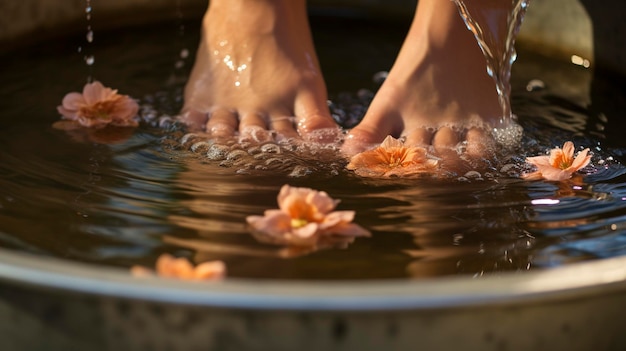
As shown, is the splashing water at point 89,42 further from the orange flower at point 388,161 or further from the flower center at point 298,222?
the flower center at point 298,222

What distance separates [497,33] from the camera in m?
1.51

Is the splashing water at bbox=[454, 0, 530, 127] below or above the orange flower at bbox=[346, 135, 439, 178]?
above

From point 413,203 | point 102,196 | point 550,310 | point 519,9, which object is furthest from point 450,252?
point 519,9

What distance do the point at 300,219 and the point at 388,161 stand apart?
26 cm

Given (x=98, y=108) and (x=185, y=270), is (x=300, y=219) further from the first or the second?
(x=98, y=108)

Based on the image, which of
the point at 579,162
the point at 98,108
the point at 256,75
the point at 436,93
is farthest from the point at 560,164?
the point at 98,108

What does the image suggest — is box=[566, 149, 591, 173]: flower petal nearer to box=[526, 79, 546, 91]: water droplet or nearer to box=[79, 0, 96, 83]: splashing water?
box=[526, 79, 546, 91]: water droplet

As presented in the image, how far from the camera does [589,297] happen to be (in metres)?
0.75

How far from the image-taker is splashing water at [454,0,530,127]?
148 centimetres

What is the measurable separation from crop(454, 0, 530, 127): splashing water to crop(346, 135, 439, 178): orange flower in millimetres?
241

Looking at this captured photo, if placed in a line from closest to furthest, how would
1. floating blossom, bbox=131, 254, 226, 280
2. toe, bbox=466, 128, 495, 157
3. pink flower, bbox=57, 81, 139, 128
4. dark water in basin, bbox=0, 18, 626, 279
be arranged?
floating blossom, bbox=131, 254, 226, 280 → dark water in basin, bbox=0, 18, 626, 279 → toe, bbox=466, 128, 495, 157 → pink flower, bbox=57, 81, 139, 128

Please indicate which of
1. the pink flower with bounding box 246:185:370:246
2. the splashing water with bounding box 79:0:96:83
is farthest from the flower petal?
the splashing water with bounding box 79:0:96:83

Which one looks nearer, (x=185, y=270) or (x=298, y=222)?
(x=185, y=270)

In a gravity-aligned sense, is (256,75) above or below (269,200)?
above
